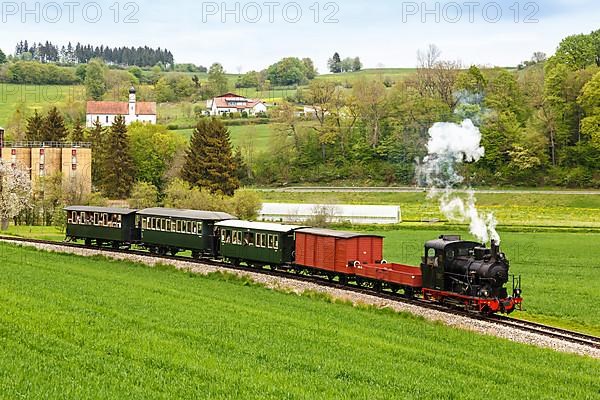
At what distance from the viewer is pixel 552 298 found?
35906mm

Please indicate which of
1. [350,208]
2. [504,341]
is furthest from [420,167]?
[504,341]

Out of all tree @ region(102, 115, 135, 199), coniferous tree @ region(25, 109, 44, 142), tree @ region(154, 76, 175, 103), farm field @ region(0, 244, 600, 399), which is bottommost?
farm field @ region(0, 244, 600, 399)

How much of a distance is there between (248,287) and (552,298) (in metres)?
14.0

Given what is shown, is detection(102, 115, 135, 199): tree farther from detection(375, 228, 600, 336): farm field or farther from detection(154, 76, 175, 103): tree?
detection(154, 76, 175, 103): tree

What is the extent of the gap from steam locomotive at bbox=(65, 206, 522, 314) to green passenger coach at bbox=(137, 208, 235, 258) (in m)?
0.06

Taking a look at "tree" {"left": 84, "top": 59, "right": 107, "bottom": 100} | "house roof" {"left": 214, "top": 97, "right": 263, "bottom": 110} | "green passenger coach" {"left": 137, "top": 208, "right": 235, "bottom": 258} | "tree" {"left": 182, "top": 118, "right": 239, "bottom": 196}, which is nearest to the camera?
"green passenger coach" {"left": 137, "top": 208, "right": 235, "bottom": 258}

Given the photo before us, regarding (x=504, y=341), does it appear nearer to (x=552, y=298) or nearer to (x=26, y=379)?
(x=552, y=298)

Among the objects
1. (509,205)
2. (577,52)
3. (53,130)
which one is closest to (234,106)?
(53,130)

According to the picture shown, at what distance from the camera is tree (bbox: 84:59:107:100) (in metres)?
188

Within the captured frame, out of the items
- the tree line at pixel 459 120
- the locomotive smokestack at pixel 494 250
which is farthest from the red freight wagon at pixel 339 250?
the tree line at pixel 459 120

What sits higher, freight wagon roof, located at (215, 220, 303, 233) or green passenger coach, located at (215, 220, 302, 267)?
freight wagon roof, located at (215, 220, 303, 233)

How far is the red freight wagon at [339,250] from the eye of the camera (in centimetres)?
3647

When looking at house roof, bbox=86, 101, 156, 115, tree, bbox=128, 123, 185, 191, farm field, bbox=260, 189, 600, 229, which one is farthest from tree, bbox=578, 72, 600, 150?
house roof, bbox=86, 101, 156, 115

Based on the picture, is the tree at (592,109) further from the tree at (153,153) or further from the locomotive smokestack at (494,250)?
the locomotive smokestack at (494,250)
